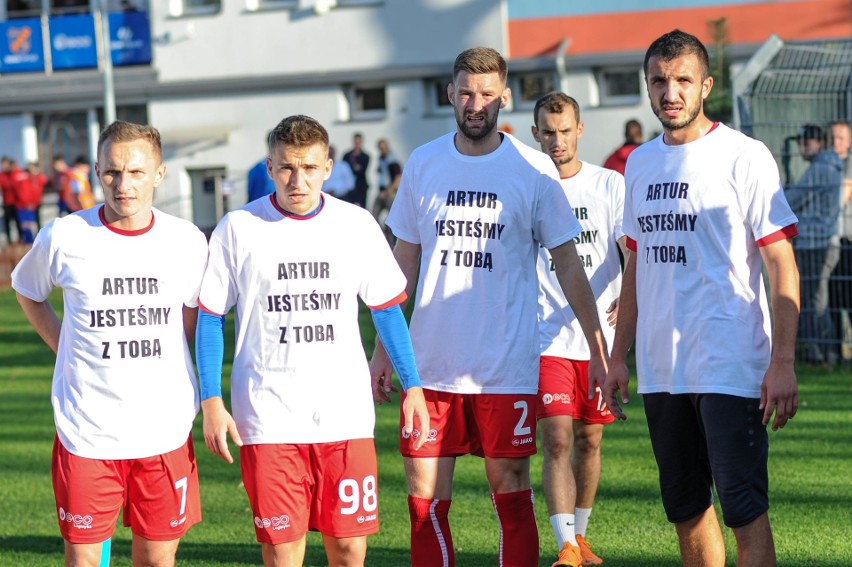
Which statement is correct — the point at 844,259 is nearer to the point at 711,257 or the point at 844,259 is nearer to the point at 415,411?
the point at 711,257

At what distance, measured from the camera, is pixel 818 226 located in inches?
521

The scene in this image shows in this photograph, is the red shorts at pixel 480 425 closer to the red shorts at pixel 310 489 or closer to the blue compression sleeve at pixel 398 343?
the blue compression sleeve at pixel 398 343

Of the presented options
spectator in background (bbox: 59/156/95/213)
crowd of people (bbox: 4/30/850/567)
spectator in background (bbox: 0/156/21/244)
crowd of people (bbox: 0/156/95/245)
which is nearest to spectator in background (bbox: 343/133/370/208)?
spectator in background (bbox: 59/156/95/213)

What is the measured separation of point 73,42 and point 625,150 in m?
25.8

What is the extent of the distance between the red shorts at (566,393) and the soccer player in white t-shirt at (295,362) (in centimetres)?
176

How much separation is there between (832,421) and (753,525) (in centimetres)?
603

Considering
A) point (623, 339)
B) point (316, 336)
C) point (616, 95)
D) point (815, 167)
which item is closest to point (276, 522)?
point (316, 336)

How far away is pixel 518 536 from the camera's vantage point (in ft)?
19.6

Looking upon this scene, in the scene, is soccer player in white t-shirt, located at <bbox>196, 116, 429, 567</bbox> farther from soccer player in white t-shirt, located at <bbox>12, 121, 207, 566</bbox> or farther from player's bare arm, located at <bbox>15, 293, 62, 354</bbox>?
player's bare arm, located at <bbox>15, 293, 62, 354</bbox>

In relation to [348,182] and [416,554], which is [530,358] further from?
[348,182]

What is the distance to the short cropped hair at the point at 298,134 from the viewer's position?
536 cm

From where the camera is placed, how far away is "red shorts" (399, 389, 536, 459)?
6023 millimetres

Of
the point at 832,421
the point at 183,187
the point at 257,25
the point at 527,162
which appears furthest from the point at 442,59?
the point at 527,162

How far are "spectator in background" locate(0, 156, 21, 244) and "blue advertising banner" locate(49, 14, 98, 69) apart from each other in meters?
6.25
